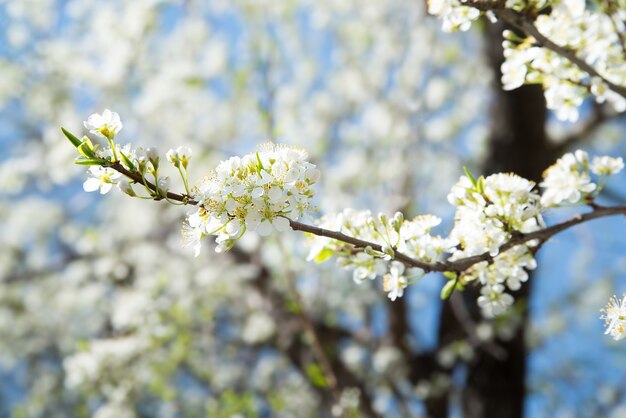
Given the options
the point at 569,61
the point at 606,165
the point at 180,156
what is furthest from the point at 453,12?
the point at 180,156

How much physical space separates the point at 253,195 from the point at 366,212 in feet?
0.97

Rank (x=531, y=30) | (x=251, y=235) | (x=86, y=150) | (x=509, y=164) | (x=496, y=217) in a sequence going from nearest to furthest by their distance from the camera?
(x=86, y=150)
(x=496, y=217)
(x=531, y=30)
(x=509, y=164)
(x=251, y=235)

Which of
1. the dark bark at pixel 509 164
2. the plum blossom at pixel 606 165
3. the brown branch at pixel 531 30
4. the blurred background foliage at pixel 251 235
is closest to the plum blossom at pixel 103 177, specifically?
the brown branch at pixel 531 30

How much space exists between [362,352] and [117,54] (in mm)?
2569

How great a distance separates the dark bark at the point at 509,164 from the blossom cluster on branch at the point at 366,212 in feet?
7.58

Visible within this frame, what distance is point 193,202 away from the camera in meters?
0.89

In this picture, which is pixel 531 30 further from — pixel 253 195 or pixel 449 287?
pixel 253 195

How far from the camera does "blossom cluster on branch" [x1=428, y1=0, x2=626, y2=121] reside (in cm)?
125

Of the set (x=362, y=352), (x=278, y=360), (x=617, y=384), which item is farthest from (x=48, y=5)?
(x=617, y=384)

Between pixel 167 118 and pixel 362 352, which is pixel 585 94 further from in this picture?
pixel 167 118

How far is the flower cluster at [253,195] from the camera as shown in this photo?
2.89 feet

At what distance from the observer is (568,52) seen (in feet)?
4.05

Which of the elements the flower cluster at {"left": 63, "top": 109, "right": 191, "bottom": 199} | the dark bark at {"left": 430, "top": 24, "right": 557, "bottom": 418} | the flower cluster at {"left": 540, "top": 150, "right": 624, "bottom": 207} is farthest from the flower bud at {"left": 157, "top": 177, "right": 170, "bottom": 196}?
the dark bark at {"left": 430, "top": 24, "right": 557, "bottom": 418}

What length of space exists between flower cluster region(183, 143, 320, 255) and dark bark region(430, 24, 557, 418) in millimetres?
2593
